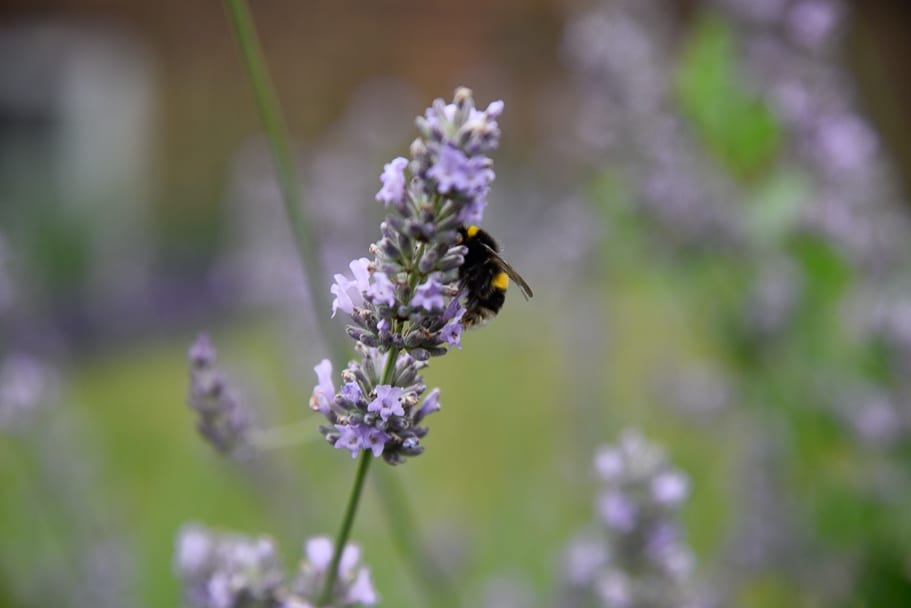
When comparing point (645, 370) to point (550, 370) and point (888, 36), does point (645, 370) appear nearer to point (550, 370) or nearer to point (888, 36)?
point (550, 370)

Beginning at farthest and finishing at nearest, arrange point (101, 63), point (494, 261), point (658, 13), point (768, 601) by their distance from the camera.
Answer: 1. point (101, 63)
2. point (658, 13)
3. point (768, 601)
4. point (494, 261)

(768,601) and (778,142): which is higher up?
(778,142)

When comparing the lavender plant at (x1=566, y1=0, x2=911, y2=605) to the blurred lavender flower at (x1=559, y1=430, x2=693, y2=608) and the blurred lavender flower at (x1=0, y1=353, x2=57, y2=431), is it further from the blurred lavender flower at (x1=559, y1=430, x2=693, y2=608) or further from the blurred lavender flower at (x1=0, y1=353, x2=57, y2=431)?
the blurred lavender flower at (x1=0, y1=353, x2=57, y2=431)

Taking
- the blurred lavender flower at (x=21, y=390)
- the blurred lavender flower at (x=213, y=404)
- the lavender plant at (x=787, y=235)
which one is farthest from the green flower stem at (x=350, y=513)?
the blurred lavender flower at (x=21, y=390)

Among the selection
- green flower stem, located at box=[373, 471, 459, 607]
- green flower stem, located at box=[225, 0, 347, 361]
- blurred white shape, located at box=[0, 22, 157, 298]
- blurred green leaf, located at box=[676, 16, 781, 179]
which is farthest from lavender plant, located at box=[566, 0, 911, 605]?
blurred white shape, located at box=[0, 22, 157, 298]

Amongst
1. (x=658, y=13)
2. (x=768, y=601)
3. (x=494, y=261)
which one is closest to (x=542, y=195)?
(x=658, y=13)
